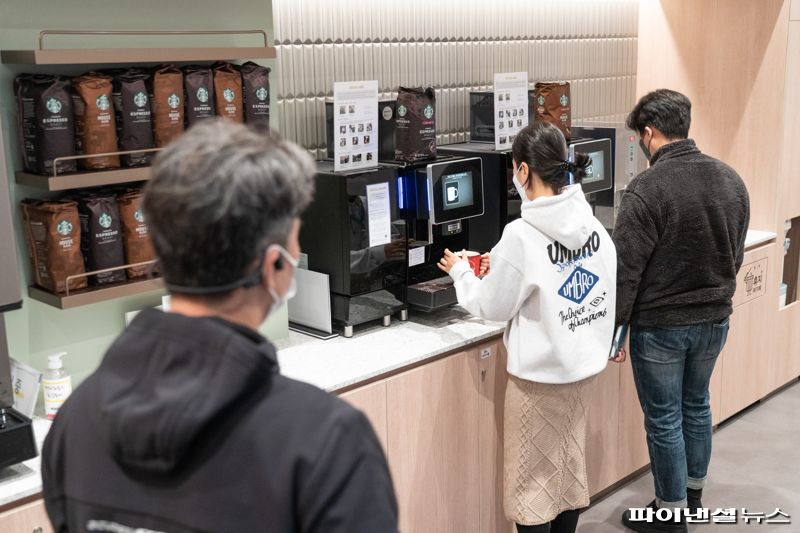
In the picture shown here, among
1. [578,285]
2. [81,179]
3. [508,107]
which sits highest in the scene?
[508,107]

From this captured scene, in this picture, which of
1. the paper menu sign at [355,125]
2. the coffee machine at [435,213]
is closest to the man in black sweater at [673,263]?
the coffee machine at [435,213]

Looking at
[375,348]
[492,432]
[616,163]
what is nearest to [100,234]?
[375,348]

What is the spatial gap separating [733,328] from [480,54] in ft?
5.83

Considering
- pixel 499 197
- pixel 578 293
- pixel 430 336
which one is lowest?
pixel 430 336

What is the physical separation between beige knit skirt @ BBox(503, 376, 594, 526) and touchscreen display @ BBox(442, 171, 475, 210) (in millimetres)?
668

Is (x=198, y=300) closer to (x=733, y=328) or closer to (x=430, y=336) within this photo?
(x=430, y=336)

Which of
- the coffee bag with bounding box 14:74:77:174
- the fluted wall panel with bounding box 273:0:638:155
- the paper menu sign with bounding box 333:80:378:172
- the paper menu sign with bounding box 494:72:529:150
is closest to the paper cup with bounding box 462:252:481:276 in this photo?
the paper menu sign with bounding box 333:80:378:172

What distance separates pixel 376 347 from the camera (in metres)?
2.88

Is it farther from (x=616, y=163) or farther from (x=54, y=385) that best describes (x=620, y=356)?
(x=54, y=385)

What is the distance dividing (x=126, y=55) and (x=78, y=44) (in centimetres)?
15

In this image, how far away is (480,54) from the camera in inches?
155

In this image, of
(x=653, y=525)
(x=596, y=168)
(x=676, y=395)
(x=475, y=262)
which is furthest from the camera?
(x=596, y=168)

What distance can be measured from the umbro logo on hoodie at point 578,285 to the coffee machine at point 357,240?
640 millimetres

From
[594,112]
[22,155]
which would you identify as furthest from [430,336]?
[594,112]
